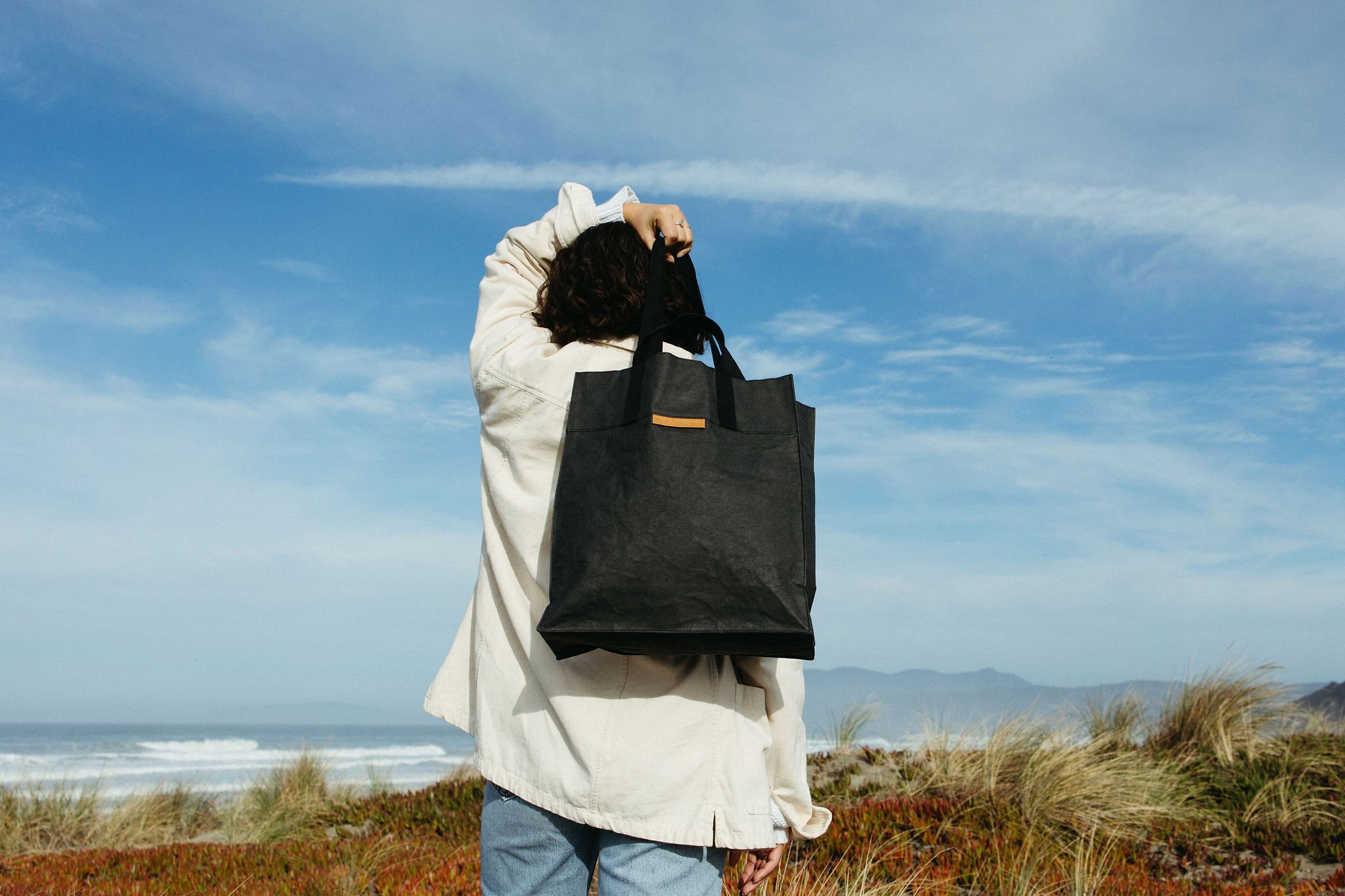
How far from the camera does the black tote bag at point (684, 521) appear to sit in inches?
51.6

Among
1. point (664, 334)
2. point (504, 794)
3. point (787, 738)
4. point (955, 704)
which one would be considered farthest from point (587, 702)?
point (955, 704)

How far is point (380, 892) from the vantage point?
4.29 m

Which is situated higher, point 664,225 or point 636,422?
point 664,225

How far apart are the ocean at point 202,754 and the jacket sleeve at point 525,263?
49.7 ft

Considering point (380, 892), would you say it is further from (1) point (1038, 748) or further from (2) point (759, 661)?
(1) point (1038, 748)

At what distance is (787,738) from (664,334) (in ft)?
2.42

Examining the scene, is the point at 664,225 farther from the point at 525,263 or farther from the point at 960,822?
the point at 960,822

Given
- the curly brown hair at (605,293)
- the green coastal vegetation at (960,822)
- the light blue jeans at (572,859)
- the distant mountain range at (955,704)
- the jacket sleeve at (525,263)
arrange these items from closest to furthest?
the light blue jeans at (572,859)
the curly brown hair at (605,293)
the jacket sleeve at (525,263)
the green coastal vegetation at (960,822)
the distant mountain range at (955,704)

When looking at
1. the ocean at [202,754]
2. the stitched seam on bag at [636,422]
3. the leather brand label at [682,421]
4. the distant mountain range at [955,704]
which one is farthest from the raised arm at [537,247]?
the ocean at [202,754]

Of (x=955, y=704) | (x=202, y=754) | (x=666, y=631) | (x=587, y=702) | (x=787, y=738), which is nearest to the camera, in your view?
(x=666, y=631)

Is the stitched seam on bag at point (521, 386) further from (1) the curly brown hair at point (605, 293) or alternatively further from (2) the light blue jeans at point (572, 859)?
(2) the light blue jeans at point (572, 859)

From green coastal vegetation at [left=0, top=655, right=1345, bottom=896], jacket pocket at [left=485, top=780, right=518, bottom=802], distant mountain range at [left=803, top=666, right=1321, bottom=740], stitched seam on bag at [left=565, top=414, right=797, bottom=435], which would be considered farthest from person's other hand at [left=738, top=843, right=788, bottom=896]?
distant mountain range at [left=803, top=666, right=1321, bottom=740]

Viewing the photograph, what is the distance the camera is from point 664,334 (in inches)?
61.8

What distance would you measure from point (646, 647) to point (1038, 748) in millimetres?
5419
